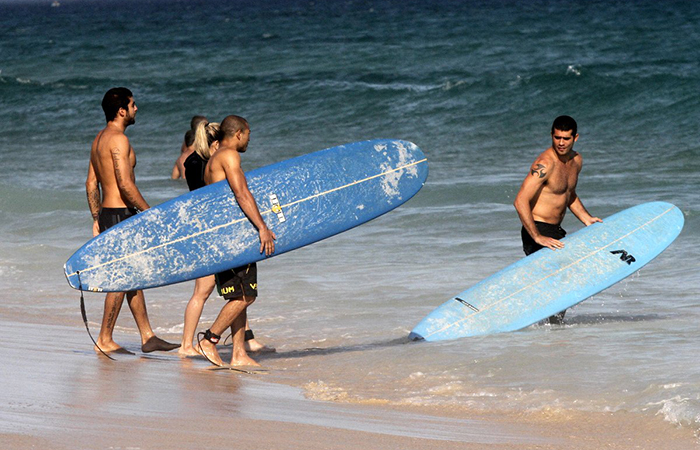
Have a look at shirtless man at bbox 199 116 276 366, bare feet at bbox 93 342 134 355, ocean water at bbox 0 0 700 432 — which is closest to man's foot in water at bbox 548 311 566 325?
ocean water at bbox 0 0 700 432

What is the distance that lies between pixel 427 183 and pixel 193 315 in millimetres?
6822

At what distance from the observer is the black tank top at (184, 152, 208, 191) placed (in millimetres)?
5285

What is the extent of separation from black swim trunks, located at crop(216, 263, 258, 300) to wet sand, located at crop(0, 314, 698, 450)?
472 mm

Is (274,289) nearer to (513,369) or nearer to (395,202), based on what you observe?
(395,202)

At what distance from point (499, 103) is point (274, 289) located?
12.3 meters

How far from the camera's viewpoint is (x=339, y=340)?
5.73 m

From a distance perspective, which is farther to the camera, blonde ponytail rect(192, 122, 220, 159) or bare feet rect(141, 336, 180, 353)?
bare feet rect(141, 336, 180, 353)

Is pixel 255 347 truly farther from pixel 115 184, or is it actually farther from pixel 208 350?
pixel 115 184

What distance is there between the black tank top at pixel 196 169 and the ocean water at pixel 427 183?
40.8 inches

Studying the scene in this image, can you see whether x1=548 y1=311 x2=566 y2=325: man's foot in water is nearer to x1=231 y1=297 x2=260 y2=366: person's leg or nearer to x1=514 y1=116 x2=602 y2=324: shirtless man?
x1=514 y1=116 x2=602 y2=324: shirtless man

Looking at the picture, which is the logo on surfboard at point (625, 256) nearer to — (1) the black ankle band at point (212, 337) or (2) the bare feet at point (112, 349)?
(1) the black ankle band at point (212, 337)

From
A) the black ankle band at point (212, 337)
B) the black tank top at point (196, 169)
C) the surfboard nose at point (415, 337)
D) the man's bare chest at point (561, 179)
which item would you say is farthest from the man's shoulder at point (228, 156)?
the man's bare chest at point (561, 179)

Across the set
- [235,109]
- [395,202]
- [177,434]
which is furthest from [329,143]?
[177,434]

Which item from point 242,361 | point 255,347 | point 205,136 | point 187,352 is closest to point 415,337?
point 255,347
